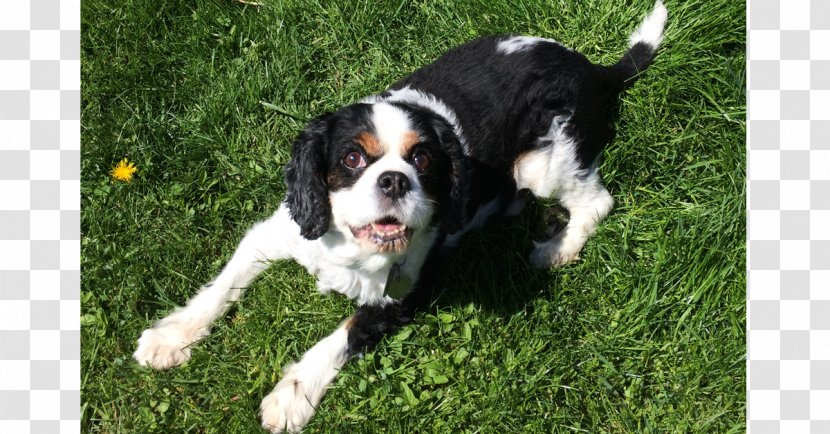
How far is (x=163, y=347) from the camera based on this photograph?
3.68 m

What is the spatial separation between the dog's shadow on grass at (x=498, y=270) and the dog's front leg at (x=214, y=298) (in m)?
0.88

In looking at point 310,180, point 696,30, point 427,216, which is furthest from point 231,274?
point 696,30

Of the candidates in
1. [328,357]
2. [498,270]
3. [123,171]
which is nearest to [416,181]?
[328,357]

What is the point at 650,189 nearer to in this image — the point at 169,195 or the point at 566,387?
the point at 566,387

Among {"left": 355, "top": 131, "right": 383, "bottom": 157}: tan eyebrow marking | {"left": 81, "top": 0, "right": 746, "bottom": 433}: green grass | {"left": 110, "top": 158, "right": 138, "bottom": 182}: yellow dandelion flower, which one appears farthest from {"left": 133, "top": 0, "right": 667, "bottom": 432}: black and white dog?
{"left": 110, "top": 158, "right": 138, "bottom": 182}: yellow dandelion flower

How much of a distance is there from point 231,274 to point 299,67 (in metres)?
1.49

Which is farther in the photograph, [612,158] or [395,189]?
[612,158]

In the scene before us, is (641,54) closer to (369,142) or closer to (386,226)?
(369,142)

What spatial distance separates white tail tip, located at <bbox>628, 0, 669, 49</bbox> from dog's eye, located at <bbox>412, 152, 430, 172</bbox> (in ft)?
6.28

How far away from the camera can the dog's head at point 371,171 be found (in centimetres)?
314

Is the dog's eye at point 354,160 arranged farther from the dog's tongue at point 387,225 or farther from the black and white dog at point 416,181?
the dog's tongue at point 387,225

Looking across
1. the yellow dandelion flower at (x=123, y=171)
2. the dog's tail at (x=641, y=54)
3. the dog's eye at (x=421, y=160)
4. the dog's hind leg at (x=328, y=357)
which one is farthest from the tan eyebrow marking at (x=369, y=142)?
the dog's tail at (x=641, y=54)

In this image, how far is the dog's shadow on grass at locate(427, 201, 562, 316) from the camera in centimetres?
401

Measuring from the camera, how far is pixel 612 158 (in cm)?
434
